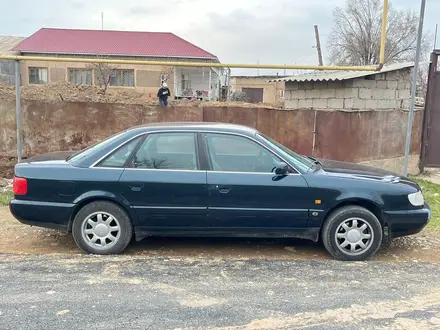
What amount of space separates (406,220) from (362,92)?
9075 millimetres

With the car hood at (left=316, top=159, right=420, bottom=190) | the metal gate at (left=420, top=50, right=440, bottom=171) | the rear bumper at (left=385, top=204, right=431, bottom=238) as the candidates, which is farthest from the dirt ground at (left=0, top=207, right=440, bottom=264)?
the metal gate at (left=420, top=50, right=440, bottom=171)

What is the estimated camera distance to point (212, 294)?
3.86 metres

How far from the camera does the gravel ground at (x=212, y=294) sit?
3.38 meters

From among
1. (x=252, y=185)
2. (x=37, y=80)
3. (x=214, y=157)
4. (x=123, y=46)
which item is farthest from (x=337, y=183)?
(x=123, y=46)

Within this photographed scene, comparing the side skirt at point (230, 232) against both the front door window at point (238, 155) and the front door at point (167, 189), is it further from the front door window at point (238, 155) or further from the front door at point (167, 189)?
the front door window at point (238, 155)

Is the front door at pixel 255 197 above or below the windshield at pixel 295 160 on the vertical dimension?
below

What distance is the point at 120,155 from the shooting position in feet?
15.9

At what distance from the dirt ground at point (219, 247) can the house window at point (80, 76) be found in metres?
25.1

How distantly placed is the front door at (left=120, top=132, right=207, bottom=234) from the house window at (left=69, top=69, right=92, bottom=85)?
2588 cm

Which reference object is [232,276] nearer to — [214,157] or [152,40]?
[214,157]

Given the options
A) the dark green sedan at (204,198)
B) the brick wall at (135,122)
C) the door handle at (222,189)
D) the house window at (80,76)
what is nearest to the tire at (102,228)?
the dark green sedan at (204,198)

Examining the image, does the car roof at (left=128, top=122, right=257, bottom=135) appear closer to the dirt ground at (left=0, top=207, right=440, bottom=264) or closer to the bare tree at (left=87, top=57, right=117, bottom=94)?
the dirt ground at (left=0, top=207, right=440, bottom=264)

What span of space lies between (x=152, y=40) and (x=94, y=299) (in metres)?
35.5

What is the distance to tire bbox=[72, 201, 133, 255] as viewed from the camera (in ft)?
15.6
